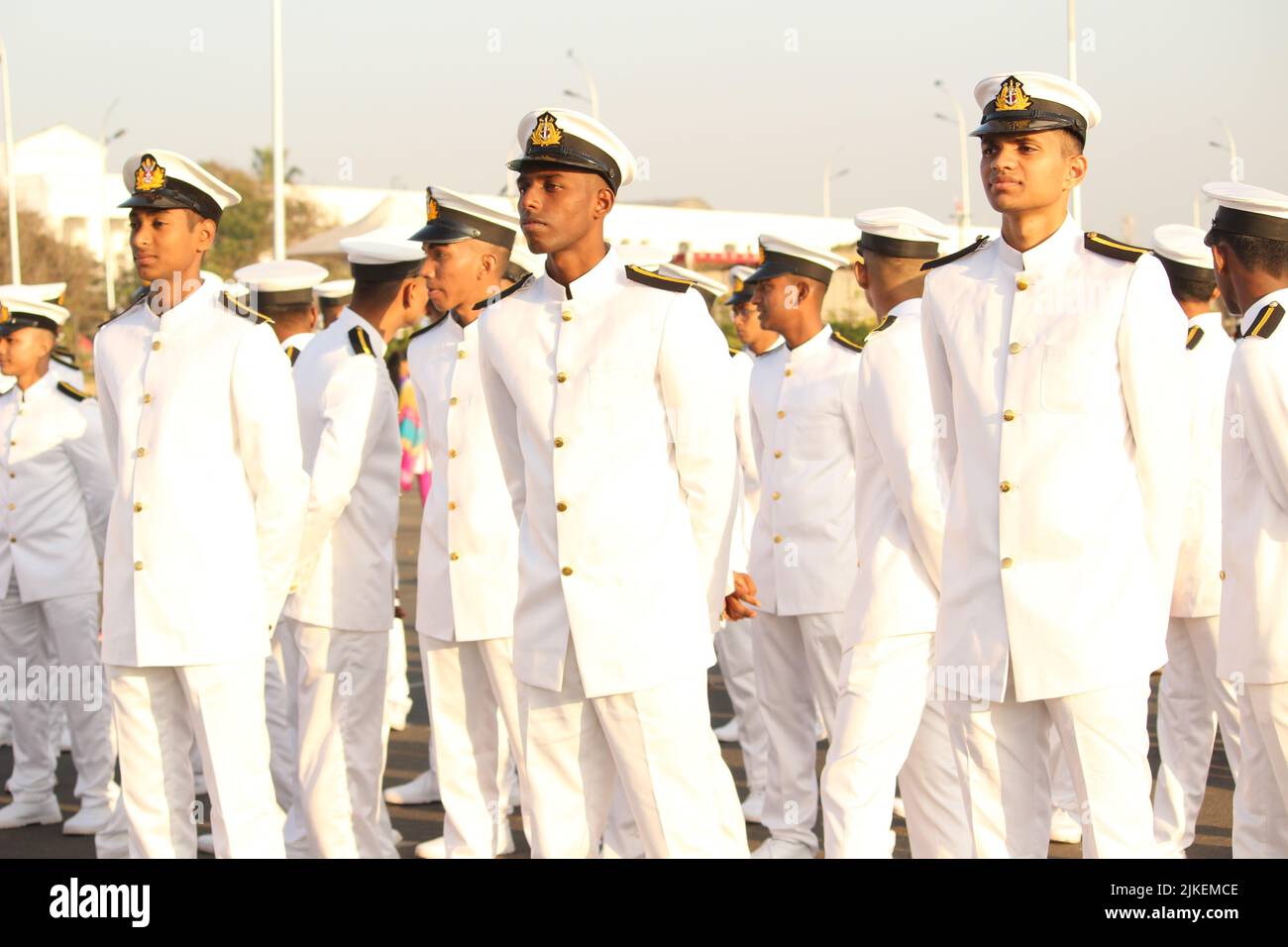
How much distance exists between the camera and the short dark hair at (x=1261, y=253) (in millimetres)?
4996

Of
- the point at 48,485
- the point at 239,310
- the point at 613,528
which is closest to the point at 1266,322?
the point at 613,528

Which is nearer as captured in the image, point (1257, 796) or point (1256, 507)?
point (1256, 507)

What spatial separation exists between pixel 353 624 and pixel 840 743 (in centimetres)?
181

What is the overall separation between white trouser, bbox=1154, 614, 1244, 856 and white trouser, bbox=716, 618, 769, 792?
1925 mm

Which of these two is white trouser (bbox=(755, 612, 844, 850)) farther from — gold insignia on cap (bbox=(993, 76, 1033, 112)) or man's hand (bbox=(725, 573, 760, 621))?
gold insignia on cap (bbox=(993, 76, 1033, 112))

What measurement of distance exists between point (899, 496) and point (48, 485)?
4.24 m

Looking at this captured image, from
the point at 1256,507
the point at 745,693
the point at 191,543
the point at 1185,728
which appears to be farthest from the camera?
the point at 745,693

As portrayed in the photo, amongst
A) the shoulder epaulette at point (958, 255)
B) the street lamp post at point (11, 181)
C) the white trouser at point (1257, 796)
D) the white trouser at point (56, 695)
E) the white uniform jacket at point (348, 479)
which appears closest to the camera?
the shoulder epaulette at point (958, 255)

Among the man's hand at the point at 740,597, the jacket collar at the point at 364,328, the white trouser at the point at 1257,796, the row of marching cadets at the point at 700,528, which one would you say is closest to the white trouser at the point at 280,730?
the row of marching cadets at the point at 700,528

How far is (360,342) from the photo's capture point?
6.18m

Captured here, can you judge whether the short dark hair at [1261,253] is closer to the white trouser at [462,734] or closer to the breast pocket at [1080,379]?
the breast pocket at [1080,379]

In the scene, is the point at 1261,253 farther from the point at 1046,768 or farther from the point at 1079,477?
the point at 1046,768

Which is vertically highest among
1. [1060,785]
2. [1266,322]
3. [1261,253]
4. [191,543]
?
[1261,253]
